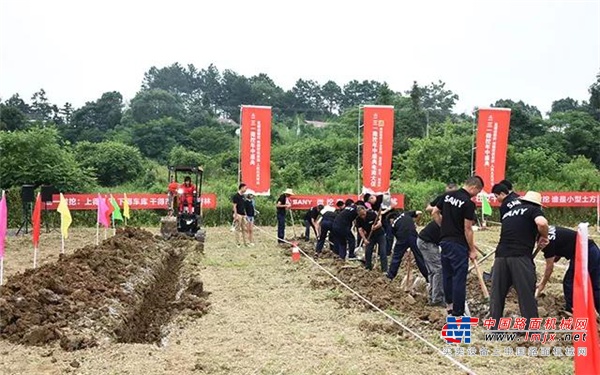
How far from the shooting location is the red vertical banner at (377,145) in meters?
19.1

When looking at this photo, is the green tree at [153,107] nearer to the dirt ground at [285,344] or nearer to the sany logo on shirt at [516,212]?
the dirt ground at [285,344]

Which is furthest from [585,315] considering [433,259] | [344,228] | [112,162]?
[112,162]

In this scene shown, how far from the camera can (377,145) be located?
62.9ft

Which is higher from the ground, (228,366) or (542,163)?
(542,163)

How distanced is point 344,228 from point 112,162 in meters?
23.8

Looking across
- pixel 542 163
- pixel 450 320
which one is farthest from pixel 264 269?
pixel 542 163

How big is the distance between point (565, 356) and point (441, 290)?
2600mm

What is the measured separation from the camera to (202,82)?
3757 inches

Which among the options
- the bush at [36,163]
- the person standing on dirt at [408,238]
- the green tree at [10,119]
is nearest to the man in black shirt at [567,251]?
the person standing on dirt at [408,238]

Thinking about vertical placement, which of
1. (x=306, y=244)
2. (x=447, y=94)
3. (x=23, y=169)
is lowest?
(x=306, y=244)

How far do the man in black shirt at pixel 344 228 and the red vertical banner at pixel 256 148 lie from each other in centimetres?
686

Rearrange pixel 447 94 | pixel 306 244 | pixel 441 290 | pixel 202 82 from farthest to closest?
1. pixel 202 82
2. pixel 447 94
3. pixel 306 244
4. pixel 441 290

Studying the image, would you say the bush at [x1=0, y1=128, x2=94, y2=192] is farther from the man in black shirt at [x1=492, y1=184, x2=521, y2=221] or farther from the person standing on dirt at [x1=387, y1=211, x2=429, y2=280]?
the man in black shirt at [x1=492, y1=184, x2=521, y2=221]

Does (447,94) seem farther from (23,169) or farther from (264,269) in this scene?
(264,269)
